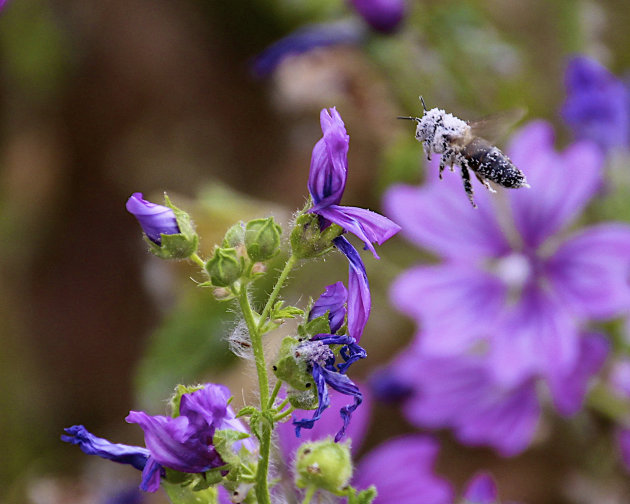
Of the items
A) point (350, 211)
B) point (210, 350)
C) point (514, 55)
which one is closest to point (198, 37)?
point (514, 55)

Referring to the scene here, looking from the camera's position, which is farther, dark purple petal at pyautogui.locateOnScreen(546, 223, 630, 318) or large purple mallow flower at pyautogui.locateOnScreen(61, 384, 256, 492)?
dark purple petal at pyautogui.locateOnScreen(546, 223, 630, 318)

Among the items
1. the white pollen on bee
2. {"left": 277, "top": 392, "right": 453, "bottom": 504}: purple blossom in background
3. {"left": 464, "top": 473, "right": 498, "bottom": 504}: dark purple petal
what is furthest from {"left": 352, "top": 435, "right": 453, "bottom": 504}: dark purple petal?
the white pollen on bee

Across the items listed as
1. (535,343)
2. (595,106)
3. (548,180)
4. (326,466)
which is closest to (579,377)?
(535,343)

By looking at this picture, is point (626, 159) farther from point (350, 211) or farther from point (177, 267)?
point (350, 211)

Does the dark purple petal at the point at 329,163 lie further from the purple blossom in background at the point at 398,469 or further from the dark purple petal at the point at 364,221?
the purple blossom in background at the point at 398,469

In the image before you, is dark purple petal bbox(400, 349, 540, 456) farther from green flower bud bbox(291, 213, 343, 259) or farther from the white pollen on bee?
green flower bud bbox(291, 213, 343, 259)

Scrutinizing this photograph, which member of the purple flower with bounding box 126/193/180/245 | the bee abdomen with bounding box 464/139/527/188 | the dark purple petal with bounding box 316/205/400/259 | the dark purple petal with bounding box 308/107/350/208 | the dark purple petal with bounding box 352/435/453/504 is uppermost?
the bee abdomen with bounding box 464/139/527/188

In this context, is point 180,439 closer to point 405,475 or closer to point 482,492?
point 482,492

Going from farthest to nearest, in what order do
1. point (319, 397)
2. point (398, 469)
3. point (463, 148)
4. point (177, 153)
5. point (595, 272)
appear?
1. point (177, 153)
2. point (595, 272)
3. point (398, 469)
4. point (463, 148)
5. point (319, 397)
